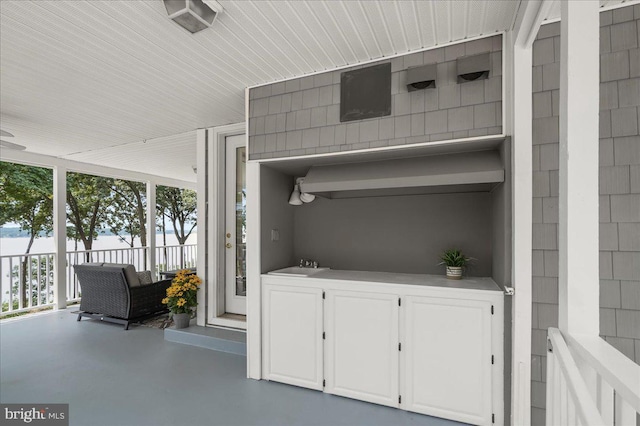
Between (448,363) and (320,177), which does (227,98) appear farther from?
(448,363)

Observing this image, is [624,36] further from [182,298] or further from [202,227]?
[182,298]

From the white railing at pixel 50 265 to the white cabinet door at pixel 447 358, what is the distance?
6304 mm

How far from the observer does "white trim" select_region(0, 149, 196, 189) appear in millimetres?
5562

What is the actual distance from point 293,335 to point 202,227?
7.36 ft

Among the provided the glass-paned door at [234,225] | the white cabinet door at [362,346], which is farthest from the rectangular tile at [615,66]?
the glass-paned door at [234,225]

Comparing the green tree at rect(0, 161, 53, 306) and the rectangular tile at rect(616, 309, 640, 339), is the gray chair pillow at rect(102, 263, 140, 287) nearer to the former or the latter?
the green tree at rect(0, 161, 53, 306)

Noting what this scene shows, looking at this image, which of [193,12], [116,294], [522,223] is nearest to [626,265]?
[522,223]

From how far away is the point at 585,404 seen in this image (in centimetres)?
86

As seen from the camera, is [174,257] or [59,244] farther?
[174,257]

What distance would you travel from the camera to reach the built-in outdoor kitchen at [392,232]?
247 cm

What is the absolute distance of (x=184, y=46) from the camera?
2602mm

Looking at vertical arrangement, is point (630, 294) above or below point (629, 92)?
below

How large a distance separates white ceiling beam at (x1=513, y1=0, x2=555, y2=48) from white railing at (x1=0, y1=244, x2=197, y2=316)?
740cm

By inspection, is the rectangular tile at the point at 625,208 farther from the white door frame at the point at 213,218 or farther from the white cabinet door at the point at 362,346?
the white door frame at the point at 213,218
